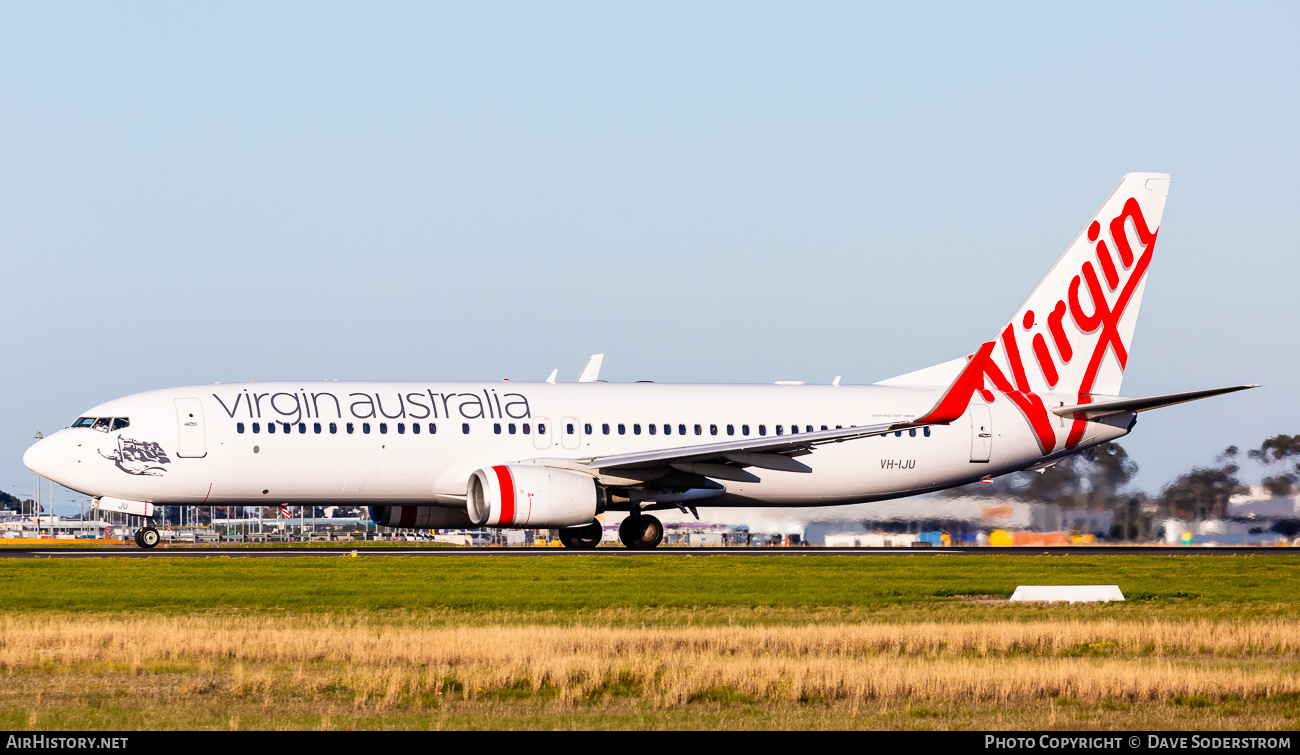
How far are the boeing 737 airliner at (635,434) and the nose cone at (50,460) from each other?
4 cm

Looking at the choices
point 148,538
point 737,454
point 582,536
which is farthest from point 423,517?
point 737,454

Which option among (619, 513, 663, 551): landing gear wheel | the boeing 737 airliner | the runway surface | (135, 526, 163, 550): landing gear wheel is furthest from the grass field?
(619, 513, 663, 551): landing gear wheel

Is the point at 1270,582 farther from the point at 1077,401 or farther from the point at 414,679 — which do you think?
the point at 414,679

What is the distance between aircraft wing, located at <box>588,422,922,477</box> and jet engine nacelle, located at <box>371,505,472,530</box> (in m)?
3.83

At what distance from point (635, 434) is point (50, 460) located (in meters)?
12.2

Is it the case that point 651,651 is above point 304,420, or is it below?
below

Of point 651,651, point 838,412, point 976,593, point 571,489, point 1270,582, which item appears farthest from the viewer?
point 838,412

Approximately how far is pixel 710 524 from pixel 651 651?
23.3m

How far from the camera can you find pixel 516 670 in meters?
13.9

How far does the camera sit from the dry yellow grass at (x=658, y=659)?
1286 centimetres

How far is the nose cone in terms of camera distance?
33625mm
